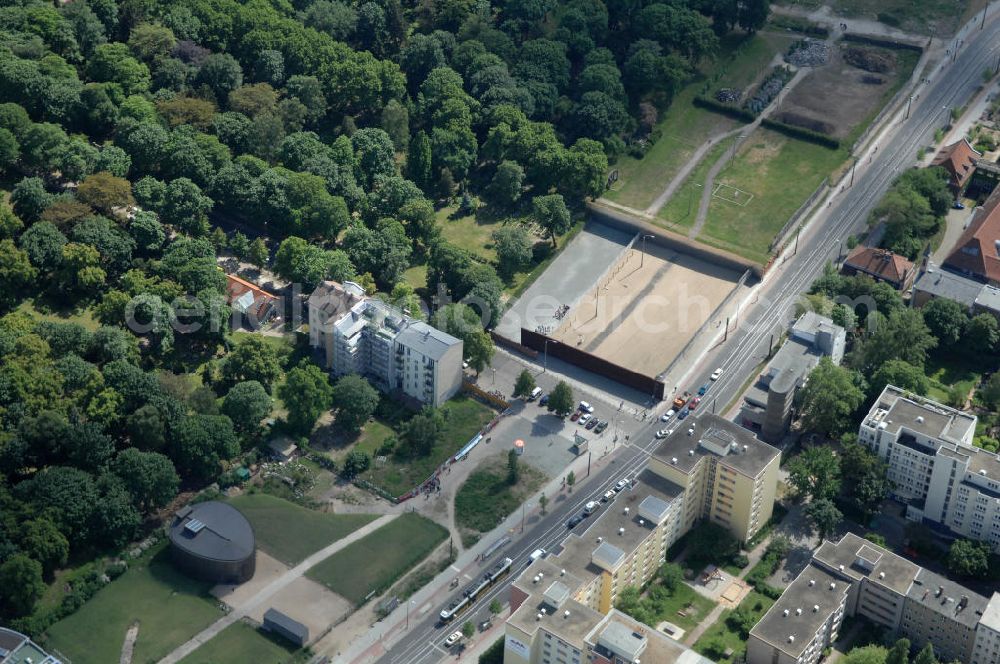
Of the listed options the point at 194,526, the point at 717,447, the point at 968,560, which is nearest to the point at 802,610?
the point at 717,447

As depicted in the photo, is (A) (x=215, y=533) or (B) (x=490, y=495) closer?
(A) (x=215, y=533)

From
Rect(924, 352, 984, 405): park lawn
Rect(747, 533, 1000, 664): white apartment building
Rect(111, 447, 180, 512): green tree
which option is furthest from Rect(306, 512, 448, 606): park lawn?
Rect(924, 352, 984, 405): park lawn

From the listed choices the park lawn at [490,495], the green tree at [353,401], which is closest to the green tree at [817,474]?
the park lawn at [490,495]

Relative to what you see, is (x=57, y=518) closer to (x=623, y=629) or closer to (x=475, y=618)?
(x=475, y=618)

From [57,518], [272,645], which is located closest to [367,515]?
[272,645]

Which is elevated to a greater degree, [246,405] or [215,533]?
[246,405]

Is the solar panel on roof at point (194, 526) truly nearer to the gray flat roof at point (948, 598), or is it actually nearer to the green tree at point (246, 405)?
the green tree at point (246, 405)

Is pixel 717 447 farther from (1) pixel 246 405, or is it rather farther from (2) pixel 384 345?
(1) pixel 246 405

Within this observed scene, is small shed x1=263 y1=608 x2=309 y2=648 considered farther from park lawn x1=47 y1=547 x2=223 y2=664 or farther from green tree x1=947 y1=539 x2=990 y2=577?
green tree x1=947 y1=539 x2=990 y2=577
